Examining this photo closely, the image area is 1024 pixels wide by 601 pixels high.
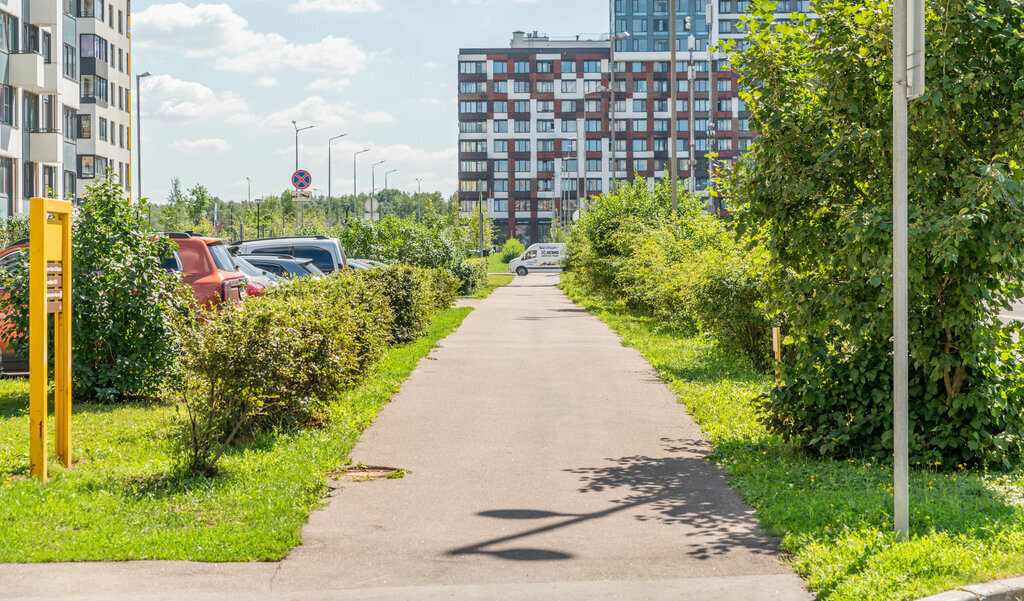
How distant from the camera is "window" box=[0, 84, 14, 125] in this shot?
40219mm

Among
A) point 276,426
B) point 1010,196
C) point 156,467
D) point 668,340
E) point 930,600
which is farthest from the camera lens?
point 668,340

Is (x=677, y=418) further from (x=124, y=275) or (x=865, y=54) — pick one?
(x=124, y=275)

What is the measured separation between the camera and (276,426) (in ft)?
32.0

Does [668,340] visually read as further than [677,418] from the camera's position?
Yes

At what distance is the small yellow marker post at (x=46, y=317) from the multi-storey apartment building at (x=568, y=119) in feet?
366

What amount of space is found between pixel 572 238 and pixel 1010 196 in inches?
1624

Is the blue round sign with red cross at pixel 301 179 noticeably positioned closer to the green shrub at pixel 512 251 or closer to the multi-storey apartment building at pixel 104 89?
the multi-storey apartment building at pixel 104 89

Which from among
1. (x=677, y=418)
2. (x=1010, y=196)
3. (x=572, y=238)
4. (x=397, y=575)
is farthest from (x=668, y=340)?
(x=572, y=238)

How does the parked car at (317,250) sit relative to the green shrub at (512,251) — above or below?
below

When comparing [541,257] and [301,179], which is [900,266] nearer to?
[301,179]

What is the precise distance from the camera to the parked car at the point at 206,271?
14.3 meters

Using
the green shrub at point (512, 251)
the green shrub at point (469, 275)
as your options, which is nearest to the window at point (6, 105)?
the green shrub at point (469, 275)

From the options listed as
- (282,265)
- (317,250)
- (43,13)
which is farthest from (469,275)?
(282,265)

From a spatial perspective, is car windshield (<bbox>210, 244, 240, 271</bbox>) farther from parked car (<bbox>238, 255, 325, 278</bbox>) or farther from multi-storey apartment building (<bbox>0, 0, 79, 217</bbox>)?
multi-storey apartment building (<bbox>0, 0, 79, 217</bbox>)
